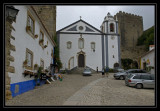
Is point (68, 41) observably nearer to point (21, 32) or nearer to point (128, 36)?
point (21, 32)

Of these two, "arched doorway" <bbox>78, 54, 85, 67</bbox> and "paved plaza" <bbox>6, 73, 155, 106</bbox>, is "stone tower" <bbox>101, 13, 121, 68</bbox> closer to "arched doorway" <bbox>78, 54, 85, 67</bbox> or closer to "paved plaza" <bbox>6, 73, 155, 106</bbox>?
"arched doorway" <bbox>78, 54, 85, 67</bbox>

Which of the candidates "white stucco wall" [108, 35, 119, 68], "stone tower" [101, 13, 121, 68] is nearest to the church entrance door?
"stone tower" [101, 13, 121, 68]

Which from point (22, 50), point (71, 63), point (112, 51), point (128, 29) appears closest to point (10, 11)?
point (22, 50)

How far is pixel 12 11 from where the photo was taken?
5977 mm

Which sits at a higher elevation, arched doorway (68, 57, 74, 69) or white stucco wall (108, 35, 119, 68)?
white stucco wall (108, 35, 119, 68)

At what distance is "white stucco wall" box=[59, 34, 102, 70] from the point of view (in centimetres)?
2950

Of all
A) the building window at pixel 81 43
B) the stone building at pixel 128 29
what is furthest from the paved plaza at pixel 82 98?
the stone building at pixel 128 29

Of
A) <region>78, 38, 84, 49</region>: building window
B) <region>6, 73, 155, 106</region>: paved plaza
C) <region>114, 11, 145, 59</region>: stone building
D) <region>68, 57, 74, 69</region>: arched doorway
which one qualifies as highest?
<region>114, 11, 145, 59</region>: stone building

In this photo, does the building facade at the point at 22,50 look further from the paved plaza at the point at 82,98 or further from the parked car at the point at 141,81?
the parked car at the point at 141,81

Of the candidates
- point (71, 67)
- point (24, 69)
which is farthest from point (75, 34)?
point (24, 69)

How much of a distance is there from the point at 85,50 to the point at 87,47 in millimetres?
746

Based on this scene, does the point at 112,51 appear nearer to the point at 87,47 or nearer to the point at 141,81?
the point at 87,47

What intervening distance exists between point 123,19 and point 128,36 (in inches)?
245

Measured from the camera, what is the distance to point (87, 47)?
30.2 meters
